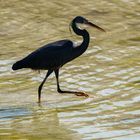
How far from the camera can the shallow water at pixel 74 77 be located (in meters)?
10.7

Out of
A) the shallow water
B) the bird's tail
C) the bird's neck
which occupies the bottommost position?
the shallow water

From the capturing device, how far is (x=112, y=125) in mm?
10578

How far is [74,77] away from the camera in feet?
45.5

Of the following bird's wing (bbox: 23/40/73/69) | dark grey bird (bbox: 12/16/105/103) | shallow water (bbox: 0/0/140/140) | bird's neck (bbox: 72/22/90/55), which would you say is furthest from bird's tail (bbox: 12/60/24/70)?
bird's neck (bbox: 72/22/90/55)

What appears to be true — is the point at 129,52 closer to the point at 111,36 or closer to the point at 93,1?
the point at 111,36

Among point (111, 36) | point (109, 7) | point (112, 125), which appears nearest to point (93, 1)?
point (109, 7)

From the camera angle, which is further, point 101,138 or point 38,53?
point 38,53

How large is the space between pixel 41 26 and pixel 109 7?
2269 mm

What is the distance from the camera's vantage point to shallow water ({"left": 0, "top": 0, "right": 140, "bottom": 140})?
35.0 feet

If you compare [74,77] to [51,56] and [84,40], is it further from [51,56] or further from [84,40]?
[51,56]

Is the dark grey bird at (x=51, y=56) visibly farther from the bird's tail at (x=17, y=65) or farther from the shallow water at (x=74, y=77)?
the shallow water at (x=74, y=77)

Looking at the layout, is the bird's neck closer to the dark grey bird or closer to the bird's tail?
the dark grey bird

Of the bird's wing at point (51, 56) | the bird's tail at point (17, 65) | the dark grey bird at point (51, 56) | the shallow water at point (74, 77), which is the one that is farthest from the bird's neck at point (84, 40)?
the bird's tail at point (17, 65)

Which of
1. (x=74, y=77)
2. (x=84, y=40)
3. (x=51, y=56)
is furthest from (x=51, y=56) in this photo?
(x=74, y=77)
